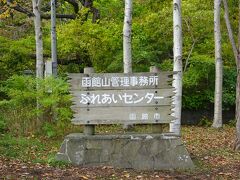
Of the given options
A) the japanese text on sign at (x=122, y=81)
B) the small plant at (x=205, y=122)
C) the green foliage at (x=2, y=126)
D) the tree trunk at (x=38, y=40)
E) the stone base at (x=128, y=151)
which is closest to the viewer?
the stone base at (x=128, y=151)

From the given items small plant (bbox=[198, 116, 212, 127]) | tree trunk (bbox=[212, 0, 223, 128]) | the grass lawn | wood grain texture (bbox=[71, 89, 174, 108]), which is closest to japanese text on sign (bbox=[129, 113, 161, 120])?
wood grain texture (bbox=[71, 89, 174, 108])

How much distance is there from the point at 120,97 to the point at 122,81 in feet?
1.08

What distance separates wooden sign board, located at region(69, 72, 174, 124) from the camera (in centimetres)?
862

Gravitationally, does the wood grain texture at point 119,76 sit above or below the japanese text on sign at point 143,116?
above

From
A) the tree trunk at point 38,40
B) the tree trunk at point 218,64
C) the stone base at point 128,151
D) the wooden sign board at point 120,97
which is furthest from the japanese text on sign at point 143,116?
the tree trunk at point 218,64

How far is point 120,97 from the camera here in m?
8.66

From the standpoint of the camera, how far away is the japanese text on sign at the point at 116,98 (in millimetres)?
8617

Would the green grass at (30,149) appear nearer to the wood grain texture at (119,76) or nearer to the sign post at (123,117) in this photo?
the sign post at (123,117)

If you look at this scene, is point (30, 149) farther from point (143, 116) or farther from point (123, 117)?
point (143, 116)

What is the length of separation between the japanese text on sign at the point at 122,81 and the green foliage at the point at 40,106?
10.5 ft

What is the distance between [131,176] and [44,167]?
1.73 meters

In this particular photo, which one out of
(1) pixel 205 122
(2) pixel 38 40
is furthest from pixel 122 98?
(1) pixel 205 122

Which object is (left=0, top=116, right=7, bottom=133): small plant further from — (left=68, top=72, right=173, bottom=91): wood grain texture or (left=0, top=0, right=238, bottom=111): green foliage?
(left=0, top=0, right=238, bottom=111): green foliage

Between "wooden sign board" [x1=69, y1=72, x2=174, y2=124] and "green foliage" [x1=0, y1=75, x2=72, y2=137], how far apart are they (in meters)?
3.09
